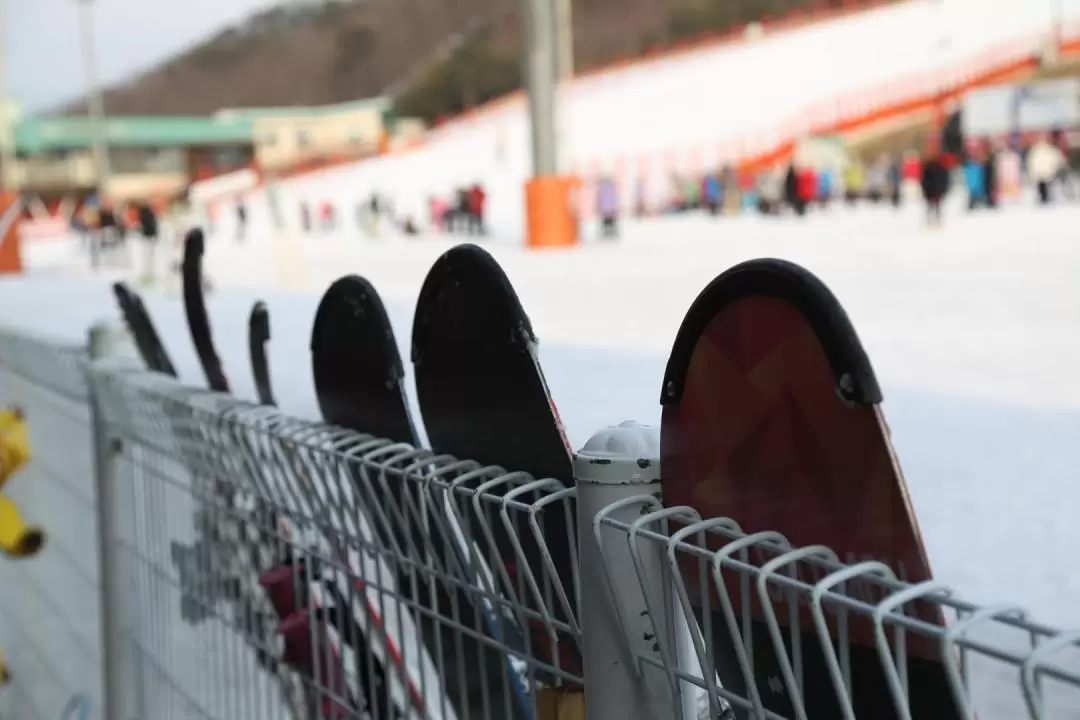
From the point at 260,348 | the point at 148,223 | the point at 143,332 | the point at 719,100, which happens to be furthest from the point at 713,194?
the point at 260,348

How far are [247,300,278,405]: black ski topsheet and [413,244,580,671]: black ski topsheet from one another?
0.36 meters

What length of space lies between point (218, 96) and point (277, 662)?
78.4 meters

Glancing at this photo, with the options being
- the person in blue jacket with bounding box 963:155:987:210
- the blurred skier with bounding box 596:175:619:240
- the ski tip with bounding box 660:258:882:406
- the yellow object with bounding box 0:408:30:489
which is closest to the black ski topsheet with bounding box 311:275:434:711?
the ski tip with bounding box 660:258:882:406

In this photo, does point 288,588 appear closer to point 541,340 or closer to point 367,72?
point 541,340

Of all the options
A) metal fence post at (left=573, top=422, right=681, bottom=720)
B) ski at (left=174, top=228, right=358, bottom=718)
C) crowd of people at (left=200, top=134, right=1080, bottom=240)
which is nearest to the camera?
metal fence post at (left=573, top=422, right=681, bottom=720)

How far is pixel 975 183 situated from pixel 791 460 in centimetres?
1363

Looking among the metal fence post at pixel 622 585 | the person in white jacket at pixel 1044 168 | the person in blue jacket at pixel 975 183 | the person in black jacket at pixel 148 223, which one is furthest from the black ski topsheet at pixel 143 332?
the person in white jacket at pixel 1044 168

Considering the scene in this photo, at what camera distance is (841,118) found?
2559cm

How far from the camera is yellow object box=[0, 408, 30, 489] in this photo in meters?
1.52

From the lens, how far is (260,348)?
1.18 metres

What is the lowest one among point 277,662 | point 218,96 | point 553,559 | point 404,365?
point 277,662

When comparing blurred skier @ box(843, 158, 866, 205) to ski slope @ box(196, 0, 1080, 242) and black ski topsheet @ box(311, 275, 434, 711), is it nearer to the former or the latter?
ski slope @ box(196, 0, 1080, 242)

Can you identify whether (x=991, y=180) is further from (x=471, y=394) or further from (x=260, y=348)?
(x=471, y=394)

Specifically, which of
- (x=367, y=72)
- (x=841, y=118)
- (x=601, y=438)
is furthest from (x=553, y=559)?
(x=367, y=72)
